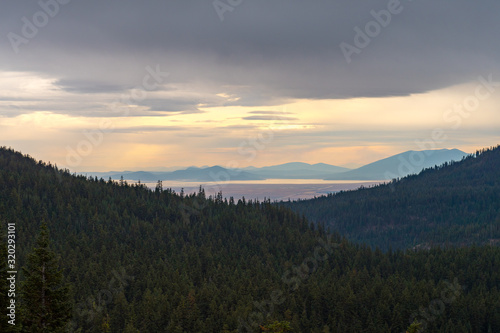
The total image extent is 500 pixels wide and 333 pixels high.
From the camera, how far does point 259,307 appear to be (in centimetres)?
15075

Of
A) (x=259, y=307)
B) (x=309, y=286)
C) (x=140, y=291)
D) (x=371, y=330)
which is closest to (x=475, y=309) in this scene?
(x=371, y=330)

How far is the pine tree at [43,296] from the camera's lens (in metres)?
46.4

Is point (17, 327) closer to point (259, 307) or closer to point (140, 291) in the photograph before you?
point (259, 307)

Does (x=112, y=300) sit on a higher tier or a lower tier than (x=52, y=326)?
lower

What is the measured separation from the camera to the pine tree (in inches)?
1827

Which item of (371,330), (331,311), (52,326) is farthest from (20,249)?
(52,326)

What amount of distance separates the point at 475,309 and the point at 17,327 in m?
144

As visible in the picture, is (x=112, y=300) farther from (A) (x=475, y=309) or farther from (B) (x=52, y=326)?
(B) (x=52, y=326)

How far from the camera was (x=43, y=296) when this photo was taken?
154 feet

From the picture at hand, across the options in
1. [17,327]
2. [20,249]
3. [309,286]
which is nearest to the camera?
[17,327]

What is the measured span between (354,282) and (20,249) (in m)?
116

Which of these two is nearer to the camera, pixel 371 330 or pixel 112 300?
pixel 371 330

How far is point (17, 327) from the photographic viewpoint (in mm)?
45125

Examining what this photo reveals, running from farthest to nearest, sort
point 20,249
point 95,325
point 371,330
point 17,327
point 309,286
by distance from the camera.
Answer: point 20,249, point 309,286, point 371,330, point 95,325, point 17,327
